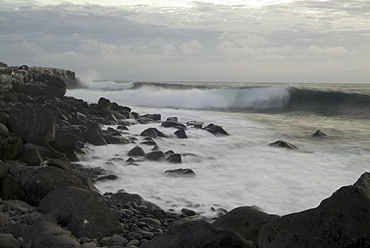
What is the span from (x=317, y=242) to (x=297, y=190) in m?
3.46

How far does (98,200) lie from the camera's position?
3.81 meters

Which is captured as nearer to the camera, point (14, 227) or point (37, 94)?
point (14, 227)

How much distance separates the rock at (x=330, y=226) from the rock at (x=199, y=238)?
10.5 inches

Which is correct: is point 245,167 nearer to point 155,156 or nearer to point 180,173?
point 180,173

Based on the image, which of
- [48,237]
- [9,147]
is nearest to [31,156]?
[9,147]

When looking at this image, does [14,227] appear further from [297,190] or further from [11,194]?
[297,190]

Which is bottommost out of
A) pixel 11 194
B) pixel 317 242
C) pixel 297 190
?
pixel 297 190

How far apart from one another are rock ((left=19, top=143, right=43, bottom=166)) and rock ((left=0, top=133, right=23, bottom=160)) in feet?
0.28

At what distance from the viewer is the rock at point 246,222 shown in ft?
11.6

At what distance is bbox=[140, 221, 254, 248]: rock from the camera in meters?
2.88

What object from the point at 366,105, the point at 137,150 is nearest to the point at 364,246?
the point at 137,150

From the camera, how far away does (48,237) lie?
9.98ft

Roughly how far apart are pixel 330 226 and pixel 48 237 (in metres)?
2.13

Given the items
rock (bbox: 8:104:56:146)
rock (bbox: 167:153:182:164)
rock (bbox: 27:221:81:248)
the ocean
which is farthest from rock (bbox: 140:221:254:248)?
rock (bbox: 167:153:182:164)
